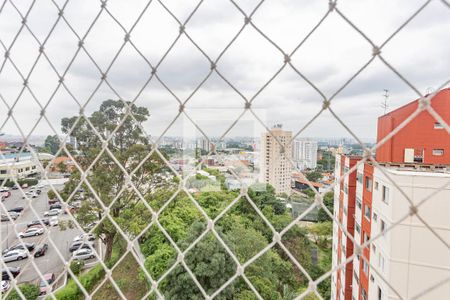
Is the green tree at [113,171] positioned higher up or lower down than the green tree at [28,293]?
higher up

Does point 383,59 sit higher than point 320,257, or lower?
higher

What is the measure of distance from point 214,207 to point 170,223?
4.53ft

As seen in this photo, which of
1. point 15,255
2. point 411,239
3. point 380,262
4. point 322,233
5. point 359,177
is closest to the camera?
point 411,239

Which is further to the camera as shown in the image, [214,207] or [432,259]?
[214,207]

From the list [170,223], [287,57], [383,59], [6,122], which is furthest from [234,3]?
[170,223]

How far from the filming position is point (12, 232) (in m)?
0.73

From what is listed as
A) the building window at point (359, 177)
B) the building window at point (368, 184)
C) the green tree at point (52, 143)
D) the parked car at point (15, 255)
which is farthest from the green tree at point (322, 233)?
the green tree at point (52, 143)

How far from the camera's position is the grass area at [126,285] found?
3.59 m

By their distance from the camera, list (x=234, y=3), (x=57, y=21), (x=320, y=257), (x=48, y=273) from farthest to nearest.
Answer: (x=320, y=257) → (x=48, y=273) → (x=57, y=21) → (x=234, y=3)

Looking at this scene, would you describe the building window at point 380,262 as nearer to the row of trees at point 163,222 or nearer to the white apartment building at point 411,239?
the white apartment building at point 411,239

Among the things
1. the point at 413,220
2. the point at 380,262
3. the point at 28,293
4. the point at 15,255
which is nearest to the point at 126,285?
the point at 28,293

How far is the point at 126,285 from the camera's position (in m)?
3.74

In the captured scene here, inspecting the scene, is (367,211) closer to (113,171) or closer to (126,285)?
(113,171)

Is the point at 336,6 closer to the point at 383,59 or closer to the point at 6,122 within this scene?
the point at 383,59
